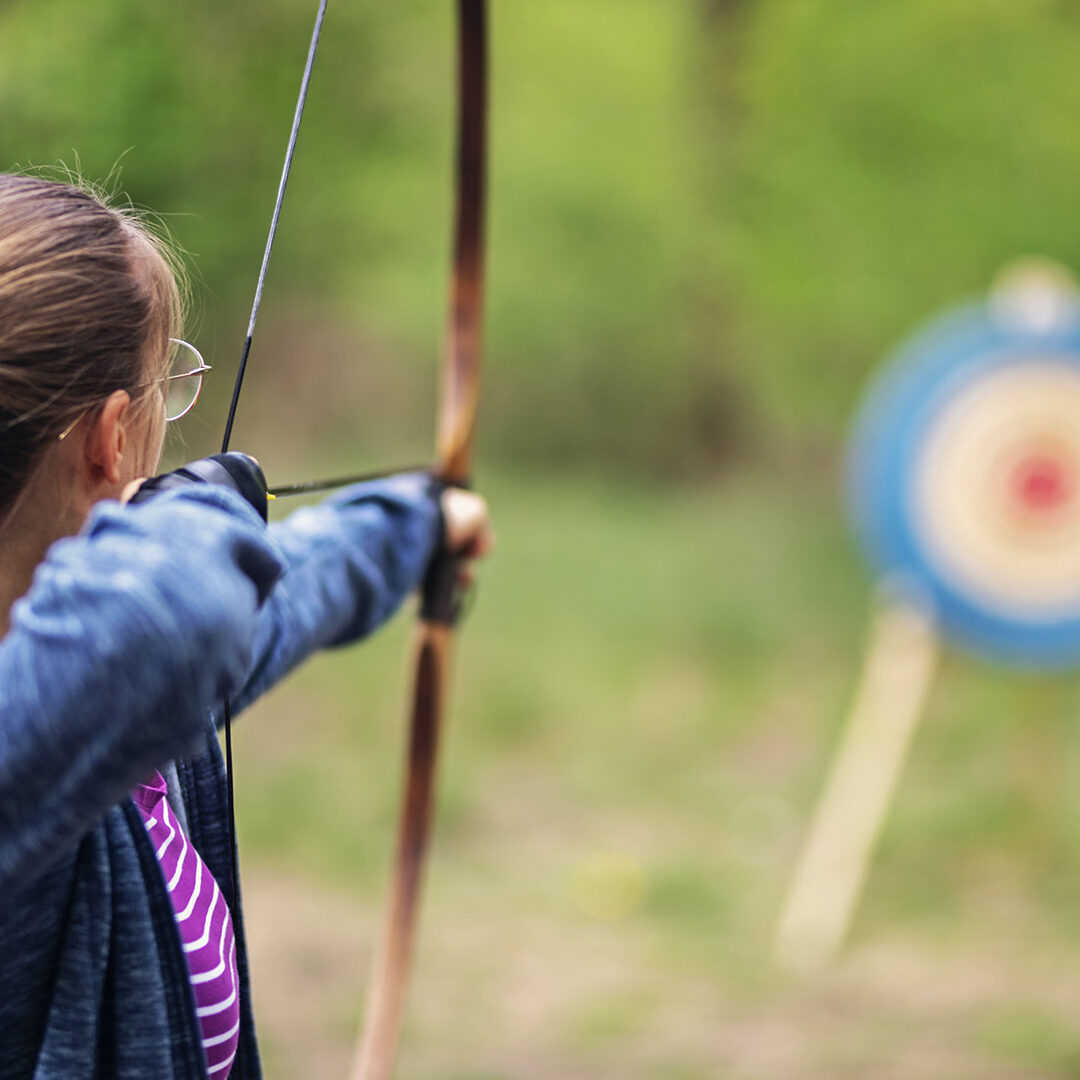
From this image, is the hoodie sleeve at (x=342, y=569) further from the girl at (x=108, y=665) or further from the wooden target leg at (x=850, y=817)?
the wooden target leg at (x=850, y=817)

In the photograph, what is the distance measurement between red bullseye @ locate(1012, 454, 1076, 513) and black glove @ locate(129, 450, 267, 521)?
2715 mm

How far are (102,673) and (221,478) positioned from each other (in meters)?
0.15

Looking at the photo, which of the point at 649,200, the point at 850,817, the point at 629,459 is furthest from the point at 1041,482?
the point at 629,459

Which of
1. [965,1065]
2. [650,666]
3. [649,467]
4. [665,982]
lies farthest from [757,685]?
[649,467]

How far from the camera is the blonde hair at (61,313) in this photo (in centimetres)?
57

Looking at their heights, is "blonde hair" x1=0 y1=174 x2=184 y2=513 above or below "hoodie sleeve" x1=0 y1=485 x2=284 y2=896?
above

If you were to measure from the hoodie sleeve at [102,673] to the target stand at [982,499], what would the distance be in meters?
2.64

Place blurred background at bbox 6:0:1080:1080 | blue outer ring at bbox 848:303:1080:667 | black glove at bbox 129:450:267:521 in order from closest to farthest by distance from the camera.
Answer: black glove at bbox 129:450:267:521, blurred background at bbox 6:0:1080:1080, blue outer ring at bbox 848:303:1080:667

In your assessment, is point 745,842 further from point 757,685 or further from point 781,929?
point 757,685

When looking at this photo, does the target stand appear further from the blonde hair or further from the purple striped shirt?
the blonde hair

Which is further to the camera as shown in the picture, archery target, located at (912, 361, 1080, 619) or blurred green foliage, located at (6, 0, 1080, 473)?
blurred green foliage, located at (6, 0, 1080, 473)

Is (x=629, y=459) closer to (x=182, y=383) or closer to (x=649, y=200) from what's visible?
(x=649, y=200)

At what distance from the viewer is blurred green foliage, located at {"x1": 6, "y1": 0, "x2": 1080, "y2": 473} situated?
339 centimetres

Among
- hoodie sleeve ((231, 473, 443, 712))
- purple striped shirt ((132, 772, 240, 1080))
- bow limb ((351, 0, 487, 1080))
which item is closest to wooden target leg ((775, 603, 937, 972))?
bow limb ((351, 0, 487, 1080))
